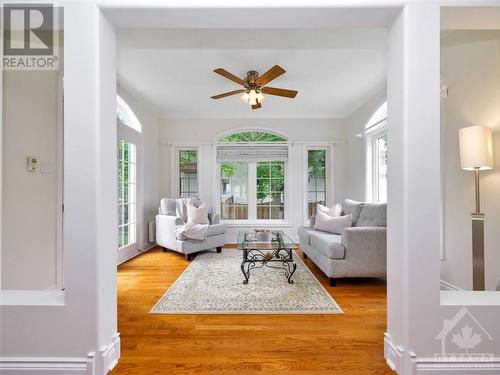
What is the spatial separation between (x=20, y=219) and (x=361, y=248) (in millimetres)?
3157

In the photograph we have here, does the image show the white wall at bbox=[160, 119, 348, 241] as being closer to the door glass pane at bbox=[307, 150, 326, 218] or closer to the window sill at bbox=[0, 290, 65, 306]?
the door glass pane at bbox=[307, 150, 326, 218]

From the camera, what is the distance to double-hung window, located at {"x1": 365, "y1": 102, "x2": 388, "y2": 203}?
4.13 metres

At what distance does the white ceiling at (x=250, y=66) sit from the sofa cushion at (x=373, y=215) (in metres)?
1.70

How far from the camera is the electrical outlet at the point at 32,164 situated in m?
2.18

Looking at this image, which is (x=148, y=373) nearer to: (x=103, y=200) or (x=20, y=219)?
(x=103, y=200)

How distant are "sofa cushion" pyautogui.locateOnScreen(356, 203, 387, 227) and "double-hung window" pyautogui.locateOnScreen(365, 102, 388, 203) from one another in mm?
843

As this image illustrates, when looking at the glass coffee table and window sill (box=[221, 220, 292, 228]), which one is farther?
window sill (box=[221, 220, 292, 228])

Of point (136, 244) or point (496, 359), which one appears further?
point (136, 244)

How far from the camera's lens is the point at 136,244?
4277mm

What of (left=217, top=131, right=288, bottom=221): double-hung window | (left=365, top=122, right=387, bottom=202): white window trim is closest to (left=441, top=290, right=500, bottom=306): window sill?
(left=365, top=122, right=387, bottom=202): white window trim

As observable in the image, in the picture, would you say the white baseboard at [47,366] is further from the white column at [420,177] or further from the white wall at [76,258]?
the white column at [420,177]

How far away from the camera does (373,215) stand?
10.7 feet

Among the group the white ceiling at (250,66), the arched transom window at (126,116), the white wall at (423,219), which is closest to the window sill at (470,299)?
the white wall at (423,219)

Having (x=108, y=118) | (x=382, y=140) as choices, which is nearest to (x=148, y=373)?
(x=108, y=118)
